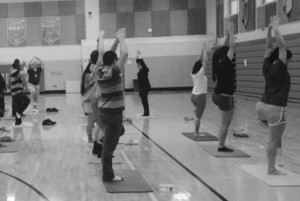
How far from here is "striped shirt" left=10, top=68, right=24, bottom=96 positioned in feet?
36.3

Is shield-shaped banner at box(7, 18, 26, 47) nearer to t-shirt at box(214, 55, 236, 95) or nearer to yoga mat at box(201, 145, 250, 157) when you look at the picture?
yoga mat at box(201, 145, 250, 157)

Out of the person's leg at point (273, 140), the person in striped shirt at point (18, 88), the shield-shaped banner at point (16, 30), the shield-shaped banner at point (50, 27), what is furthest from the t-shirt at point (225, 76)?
the shield-shaped banner at point (16, 30)

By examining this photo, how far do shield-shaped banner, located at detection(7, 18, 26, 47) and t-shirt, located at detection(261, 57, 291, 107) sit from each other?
850 inches

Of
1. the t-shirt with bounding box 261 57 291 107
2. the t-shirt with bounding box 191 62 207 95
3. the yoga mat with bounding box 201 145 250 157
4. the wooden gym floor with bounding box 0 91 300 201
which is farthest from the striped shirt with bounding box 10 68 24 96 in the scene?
the t-shirt with bounding box 261 57 291 107

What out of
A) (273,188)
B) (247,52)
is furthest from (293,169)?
(247,52)

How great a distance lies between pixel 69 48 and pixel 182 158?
63.2 feet

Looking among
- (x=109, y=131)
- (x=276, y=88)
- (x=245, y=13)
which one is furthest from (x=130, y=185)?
(x=245, y=13)

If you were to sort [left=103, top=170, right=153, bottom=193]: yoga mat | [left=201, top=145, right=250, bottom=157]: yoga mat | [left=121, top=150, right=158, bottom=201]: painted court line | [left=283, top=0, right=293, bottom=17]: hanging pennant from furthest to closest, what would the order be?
[left=283, top=0, right=293, bottom=17]: hanging pennant
[left=201, top=145, right=250, bottom=157]: yoga mat
[left=103, top=170, right=153, bottom=193]: yoga mat
[left=121, top=150, right=158, bottom=201]: painted court line

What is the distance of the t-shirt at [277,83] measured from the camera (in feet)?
16.6

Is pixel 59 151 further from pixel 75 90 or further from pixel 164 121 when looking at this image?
pixel 75 90

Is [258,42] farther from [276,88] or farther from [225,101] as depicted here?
[276,88]

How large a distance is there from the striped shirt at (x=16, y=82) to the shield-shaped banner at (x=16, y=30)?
14.3m

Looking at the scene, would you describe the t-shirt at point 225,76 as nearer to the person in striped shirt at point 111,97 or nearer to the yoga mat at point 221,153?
the yoga mat at point 221,153

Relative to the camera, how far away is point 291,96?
1495 centimetres
